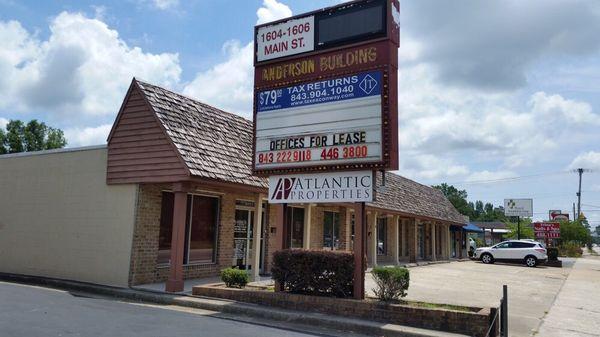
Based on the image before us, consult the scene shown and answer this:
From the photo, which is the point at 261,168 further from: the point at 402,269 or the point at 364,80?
the point at 402,269

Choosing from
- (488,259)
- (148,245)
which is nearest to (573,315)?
(148,245)

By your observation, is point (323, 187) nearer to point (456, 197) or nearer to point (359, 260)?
point (359, 260)

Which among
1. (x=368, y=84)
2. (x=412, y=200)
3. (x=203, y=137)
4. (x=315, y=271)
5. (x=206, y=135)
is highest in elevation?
(x=368, y=84)

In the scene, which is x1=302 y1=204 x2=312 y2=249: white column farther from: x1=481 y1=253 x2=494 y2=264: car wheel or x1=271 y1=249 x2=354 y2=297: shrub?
x1=481 y1=253 x2=494 y2=264: car wheel

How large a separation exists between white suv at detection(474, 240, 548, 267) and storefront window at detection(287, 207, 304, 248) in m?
18.4

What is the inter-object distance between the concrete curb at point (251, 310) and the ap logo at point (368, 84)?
15.2 ft

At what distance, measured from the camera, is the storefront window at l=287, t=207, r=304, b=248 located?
19.2 meters

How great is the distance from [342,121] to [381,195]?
573 inches

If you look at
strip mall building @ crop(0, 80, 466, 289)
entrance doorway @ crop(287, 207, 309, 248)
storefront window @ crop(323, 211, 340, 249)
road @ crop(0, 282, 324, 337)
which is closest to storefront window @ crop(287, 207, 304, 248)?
entrance doorway @ crop(287, 207, 309, 248)

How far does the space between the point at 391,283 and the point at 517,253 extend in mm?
25310

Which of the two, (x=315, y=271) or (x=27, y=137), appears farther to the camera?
(x=27, y=137)

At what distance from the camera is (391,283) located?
401 inches

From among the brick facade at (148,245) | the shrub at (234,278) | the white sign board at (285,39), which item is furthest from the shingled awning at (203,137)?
the white sign board at (285,39)

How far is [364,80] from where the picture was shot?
1073 centimetres
